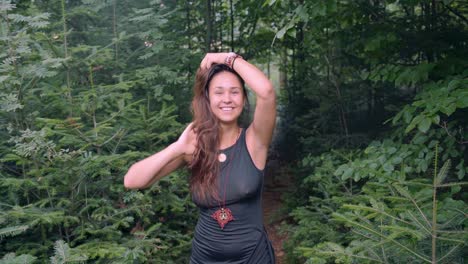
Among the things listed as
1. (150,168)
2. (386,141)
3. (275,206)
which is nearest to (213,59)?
(150,168)

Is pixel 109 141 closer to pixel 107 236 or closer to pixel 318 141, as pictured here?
pixel 107 236

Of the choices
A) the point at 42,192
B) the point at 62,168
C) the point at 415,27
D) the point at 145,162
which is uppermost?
the point at 415,27

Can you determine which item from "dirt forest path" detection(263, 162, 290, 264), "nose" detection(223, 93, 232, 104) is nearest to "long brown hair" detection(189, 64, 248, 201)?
"nose" detection(223, 93, 232, 104)

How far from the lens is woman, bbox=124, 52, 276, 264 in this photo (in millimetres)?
2285

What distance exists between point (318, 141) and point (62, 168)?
3.88m

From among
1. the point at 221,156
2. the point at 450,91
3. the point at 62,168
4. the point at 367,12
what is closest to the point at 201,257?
the point at 221,156

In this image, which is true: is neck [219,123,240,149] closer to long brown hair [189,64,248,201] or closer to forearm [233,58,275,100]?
long brown hair [189,64,248,201]

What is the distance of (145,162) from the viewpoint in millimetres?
2299

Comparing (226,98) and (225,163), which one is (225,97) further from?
(225,163)

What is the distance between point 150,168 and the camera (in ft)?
7.47

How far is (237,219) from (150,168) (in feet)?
1.69

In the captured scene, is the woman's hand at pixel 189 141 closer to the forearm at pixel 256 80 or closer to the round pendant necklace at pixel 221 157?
the round pendant necklace at pixel 221 157

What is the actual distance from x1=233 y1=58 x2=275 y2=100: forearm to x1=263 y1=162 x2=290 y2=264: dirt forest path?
3.07m

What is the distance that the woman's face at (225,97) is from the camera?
2355 millimetres
